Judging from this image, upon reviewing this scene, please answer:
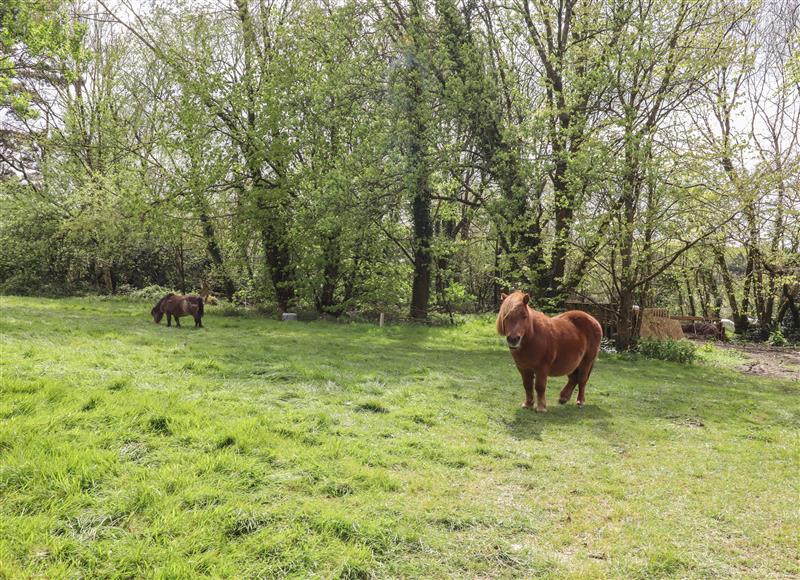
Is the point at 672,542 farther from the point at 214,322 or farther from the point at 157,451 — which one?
the point at 214,322

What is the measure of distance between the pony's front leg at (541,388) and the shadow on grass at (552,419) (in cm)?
10

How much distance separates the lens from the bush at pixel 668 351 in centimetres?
1505

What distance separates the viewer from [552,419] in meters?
7.11

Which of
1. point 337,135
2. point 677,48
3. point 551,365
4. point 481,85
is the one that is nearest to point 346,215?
point 337,135

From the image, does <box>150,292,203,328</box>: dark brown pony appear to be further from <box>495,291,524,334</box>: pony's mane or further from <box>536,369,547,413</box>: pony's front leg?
<box>536,369,547,413</box>: pony's front leg

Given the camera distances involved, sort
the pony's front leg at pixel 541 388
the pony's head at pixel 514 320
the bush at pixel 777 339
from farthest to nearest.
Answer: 1. the bush at pixel 777 339
2. the pony's front leg at pixel 541 388
3. the pony's head at pixel 514 320

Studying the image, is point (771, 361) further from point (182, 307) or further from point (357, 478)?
point (182, 307)

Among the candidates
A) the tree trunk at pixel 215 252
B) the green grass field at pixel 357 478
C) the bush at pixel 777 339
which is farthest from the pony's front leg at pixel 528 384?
the bush at pixel 777 339

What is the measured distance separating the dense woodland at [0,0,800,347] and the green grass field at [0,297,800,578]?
Result: 7823 millimetres

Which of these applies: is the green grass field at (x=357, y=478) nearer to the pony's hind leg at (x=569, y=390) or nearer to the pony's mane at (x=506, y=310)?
the pony's hind leg at (x=569, y=390)

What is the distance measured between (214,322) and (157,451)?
12.9 metres

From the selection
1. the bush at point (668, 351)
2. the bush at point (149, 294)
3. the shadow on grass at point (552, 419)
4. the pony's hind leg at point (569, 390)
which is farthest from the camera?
the bush at point (149, 294)

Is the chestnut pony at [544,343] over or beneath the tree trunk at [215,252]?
beneath

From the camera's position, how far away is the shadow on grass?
644 centimetres
